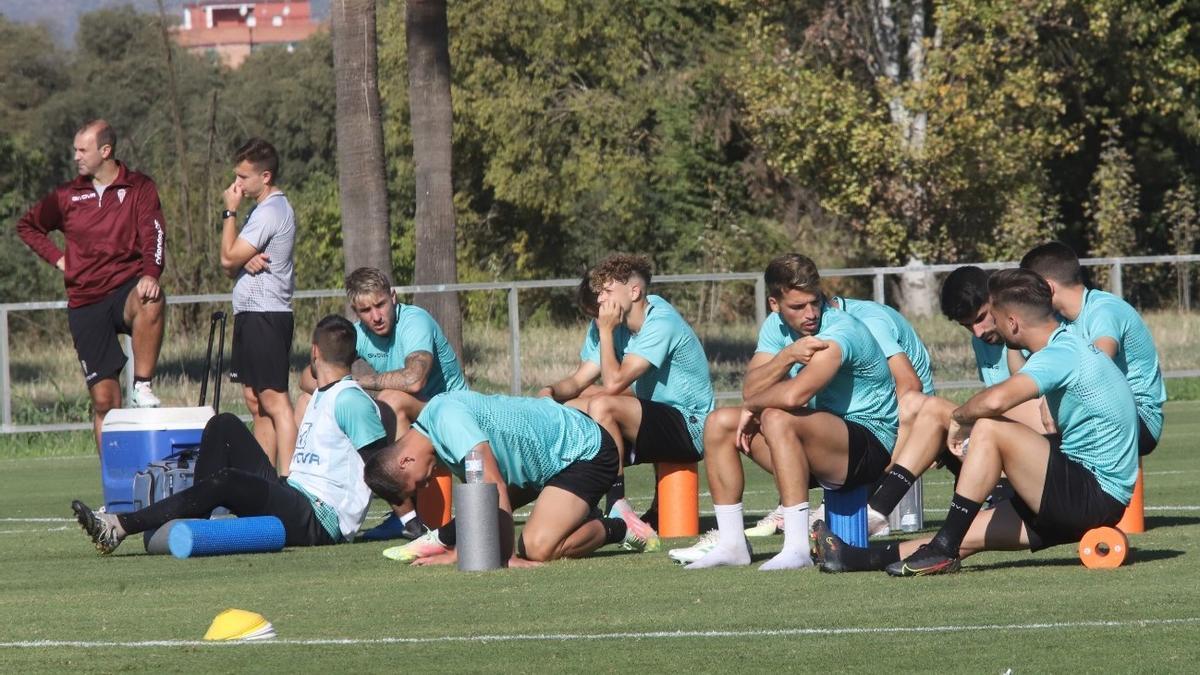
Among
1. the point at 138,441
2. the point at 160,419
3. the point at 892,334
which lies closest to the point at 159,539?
the point at 138,441

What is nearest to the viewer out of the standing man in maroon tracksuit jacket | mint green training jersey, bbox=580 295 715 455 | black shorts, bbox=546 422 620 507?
black shorts, bbox=546 422 620 507

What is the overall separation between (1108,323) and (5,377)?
14341mm

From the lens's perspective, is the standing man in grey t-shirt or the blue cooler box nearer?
the blue cooler box

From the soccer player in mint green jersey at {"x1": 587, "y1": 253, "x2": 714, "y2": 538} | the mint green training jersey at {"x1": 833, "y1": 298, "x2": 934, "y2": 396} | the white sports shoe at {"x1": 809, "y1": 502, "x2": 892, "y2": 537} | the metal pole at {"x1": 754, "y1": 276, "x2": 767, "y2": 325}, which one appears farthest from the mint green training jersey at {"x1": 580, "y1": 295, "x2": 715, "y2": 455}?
the metal pole at {"x1": 754, "y1": 276, "x2": 767, "y2": 325}

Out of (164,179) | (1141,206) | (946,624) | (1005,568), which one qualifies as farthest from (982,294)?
(1141,206)

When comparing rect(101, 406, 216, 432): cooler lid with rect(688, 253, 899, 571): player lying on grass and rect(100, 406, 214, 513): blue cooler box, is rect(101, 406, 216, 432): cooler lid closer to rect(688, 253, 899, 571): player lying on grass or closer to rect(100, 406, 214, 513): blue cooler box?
rect(100, 406, 214, 513): blue cooler box

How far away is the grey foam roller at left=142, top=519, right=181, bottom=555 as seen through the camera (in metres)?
→ 10.5

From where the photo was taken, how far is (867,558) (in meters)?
8.73

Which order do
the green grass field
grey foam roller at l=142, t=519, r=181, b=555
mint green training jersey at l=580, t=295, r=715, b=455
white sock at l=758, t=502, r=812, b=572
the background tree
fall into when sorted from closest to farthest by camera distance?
the green grass field
white sock at l=758, t=502, r=812, b=572
grey foam roller at l=142, t=519, r=181, b=555
mint green training jersey at l=580, t=295, r=715, b=455
the background tree

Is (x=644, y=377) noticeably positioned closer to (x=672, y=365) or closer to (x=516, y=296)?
(x=672, y=365)

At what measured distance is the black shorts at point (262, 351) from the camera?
12695 millimetres

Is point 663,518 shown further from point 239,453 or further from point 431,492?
point 239,453

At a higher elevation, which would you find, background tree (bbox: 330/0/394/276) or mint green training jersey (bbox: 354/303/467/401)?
background tree (bbox: 330/0/394/276)

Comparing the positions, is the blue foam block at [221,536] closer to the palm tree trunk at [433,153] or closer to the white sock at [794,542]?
the white sock at [794,542]
